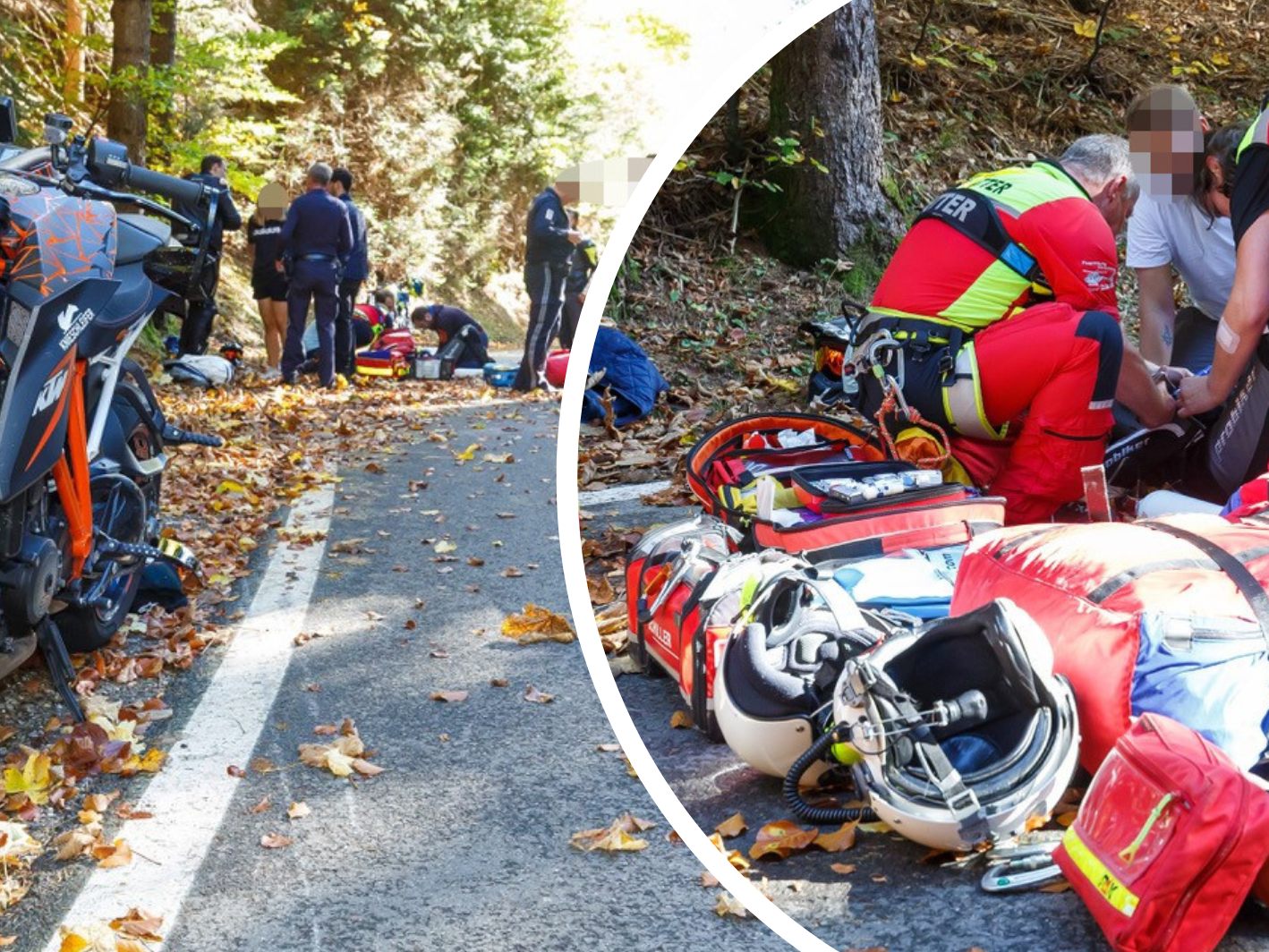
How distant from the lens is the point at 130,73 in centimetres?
952

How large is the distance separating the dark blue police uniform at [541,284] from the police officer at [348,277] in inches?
56.9

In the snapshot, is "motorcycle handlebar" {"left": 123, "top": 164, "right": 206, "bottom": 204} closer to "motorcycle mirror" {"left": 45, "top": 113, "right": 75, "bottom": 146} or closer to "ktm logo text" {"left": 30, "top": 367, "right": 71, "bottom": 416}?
"motorcycle mirror" {"left": 45, "top": 113, "right": 75, "bottom": 146}

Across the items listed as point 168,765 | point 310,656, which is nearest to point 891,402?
point 168,765

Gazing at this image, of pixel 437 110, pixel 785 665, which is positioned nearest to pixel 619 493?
pixel 785 665

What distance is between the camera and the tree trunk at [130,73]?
959 centimetres

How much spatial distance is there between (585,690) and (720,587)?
224cm

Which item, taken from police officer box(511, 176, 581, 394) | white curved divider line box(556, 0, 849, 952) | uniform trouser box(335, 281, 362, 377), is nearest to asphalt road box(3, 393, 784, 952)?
white curved divider line box(556, 0, 849, 952)

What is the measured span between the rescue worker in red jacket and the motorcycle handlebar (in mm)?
2516

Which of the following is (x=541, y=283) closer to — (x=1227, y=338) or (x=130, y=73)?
(x=130, y=73)

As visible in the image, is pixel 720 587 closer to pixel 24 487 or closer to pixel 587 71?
pixel 24 487

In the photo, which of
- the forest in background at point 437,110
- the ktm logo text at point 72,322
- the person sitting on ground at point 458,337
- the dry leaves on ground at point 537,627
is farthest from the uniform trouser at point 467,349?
the ktm logo text at point 72,322

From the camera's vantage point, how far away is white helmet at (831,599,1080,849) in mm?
866

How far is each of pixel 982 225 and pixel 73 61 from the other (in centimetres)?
1232

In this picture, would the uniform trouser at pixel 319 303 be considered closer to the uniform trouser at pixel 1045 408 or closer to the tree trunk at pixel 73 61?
the tree trunk at pixel 73 61
